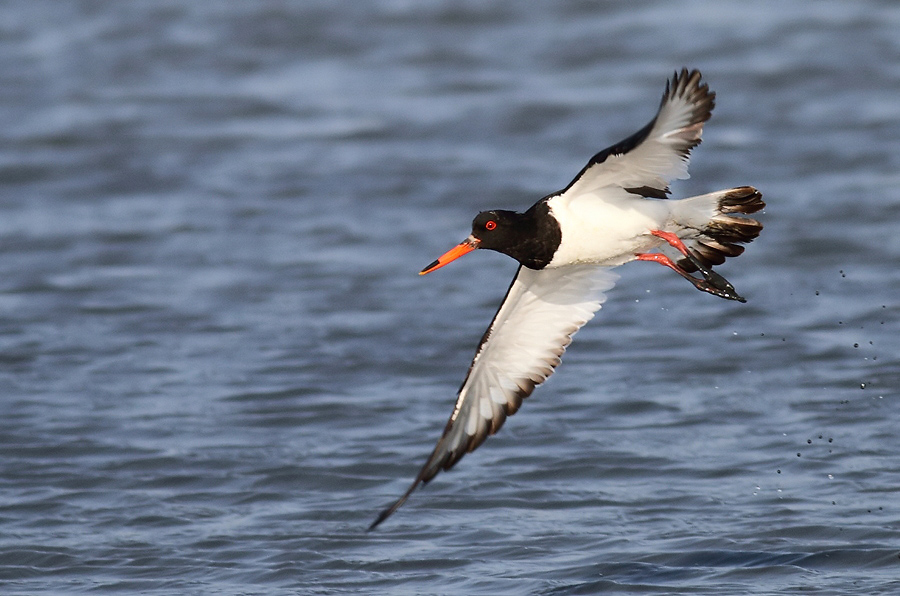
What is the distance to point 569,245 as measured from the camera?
23.5 ft

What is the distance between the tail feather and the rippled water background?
1529 millimetres

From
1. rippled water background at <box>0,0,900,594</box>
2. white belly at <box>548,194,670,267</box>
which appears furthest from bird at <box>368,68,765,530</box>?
rippled water background at <box>0,0,900,594</box>

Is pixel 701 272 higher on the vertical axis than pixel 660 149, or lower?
lower

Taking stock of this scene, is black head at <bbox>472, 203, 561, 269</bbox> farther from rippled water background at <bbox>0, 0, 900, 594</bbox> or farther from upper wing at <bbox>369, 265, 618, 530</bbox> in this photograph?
rippled water background at <bbox>0, 0, 900, 594</bbox>

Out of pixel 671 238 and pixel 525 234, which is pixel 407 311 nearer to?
pixel 525 234

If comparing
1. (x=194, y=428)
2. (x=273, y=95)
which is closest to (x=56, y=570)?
(x=194, y=428)

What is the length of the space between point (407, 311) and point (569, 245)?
15.4ft

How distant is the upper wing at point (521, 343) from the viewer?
7.30 m

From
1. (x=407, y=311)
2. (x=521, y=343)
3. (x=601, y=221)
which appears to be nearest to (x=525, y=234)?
(x=601, y=221)

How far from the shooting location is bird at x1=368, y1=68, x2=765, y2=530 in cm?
701

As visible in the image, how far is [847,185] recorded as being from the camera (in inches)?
534

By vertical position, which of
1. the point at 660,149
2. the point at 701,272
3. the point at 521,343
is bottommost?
the point at 521,343

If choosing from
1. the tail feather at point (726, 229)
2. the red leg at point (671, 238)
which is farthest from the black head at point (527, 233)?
the tail feather at point (726, 229)

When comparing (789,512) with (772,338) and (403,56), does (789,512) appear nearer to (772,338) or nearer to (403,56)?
(772,338)
